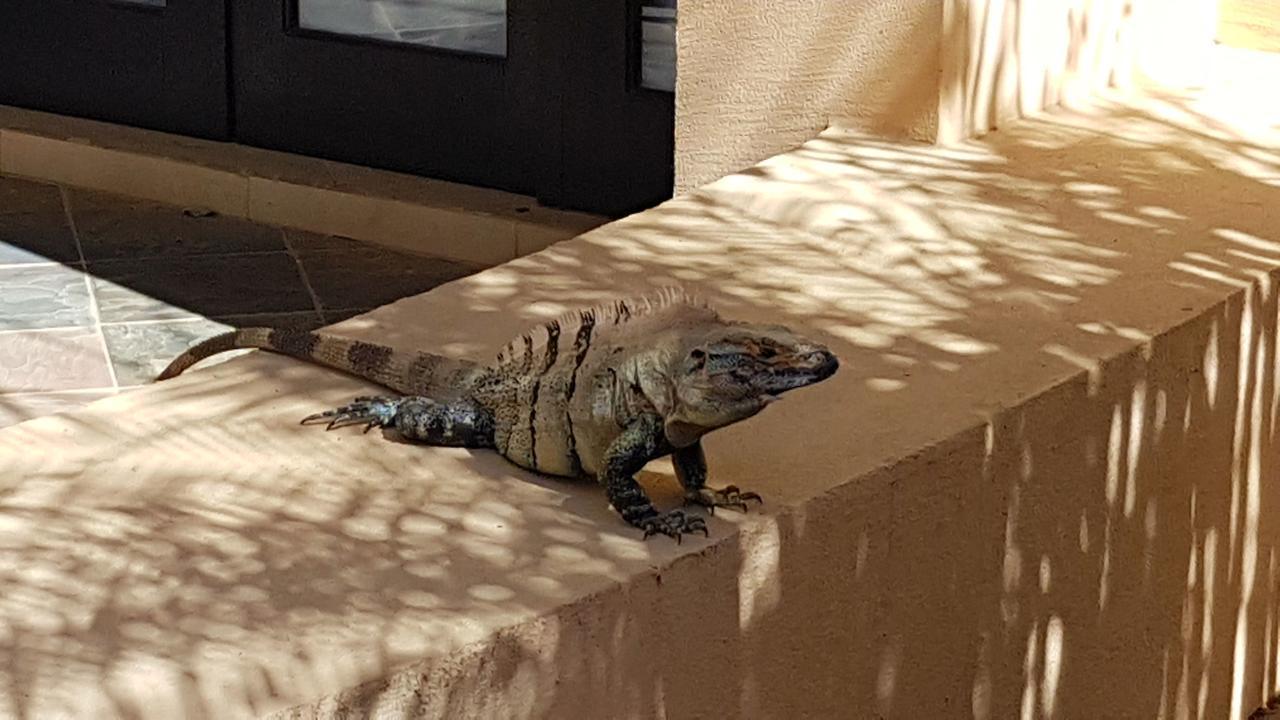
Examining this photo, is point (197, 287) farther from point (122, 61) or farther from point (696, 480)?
point (696, 480)

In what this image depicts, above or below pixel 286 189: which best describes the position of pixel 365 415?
above

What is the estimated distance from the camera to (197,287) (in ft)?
23.2

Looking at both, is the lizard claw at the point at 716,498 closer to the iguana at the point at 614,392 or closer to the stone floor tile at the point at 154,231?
the iguana at the point at 614,392

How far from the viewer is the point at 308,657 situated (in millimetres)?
2523

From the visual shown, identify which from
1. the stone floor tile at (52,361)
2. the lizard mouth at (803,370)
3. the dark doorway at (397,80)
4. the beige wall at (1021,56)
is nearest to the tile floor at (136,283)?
the stone floor tile at (52,361)

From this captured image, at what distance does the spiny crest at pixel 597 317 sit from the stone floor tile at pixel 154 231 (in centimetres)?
437

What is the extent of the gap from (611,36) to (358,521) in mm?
4523

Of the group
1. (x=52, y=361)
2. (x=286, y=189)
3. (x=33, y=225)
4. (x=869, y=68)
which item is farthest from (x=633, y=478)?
(x=33, y=225)

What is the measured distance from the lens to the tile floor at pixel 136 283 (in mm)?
6266

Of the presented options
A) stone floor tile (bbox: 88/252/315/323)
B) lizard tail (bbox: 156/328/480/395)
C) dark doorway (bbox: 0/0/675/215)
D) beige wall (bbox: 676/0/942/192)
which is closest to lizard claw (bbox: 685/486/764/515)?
lizard tail (bbox: 156/328/480/395)

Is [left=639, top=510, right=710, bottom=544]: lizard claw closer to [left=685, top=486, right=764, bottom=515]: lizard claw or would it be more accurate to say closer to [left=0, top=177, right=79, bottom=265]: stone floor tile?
[left=685, top=486, right=764, bottom=515]: lizard claw

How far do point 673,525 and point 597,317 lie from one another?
Result: 1.45 ft

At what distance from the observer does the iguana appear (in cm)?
291

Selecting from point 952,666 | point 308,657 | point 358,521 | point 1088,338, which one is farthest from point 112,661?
point 1088,338
